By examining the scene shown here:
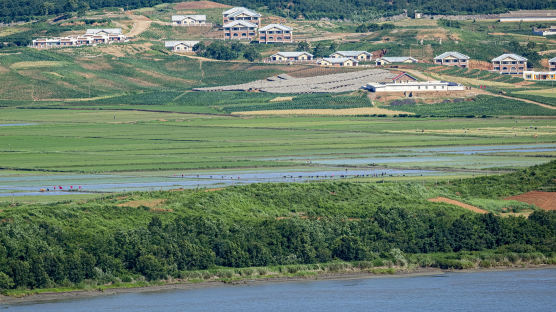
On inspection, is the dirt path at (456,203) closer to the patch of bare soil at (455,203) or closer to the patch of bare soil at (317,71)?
the patch of bare soil at (455,203)

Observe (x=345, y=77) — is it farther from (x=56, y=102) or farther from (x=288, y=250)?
(x=288, y=250)

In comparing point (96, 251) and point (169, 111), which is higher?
point (96, 251)

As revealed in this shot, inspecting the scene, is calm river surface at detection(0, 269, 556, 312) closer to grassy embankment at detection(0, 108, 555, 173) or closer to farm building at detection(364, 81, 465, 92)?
grassy embankment at detection(0, 108, 555, 173)

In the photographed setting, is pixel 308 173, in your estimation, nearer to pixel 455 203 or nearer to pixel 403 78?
pixel 455 203

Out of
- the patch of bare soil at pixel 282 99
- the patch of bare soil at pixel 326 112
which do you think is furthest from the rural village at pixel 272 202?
the patch of bare soil at pixel 282 99

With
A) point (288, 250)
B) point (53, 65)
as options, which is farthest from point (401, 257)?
point (53, 65)

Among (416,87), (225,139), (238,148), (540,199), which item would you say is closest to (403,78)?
(416,87)

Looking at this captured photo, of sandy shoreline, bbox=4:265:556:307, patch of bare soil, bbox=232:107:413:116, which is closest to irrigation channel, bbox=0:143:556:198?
sandy shoreline, bbox=4:265:556:307
